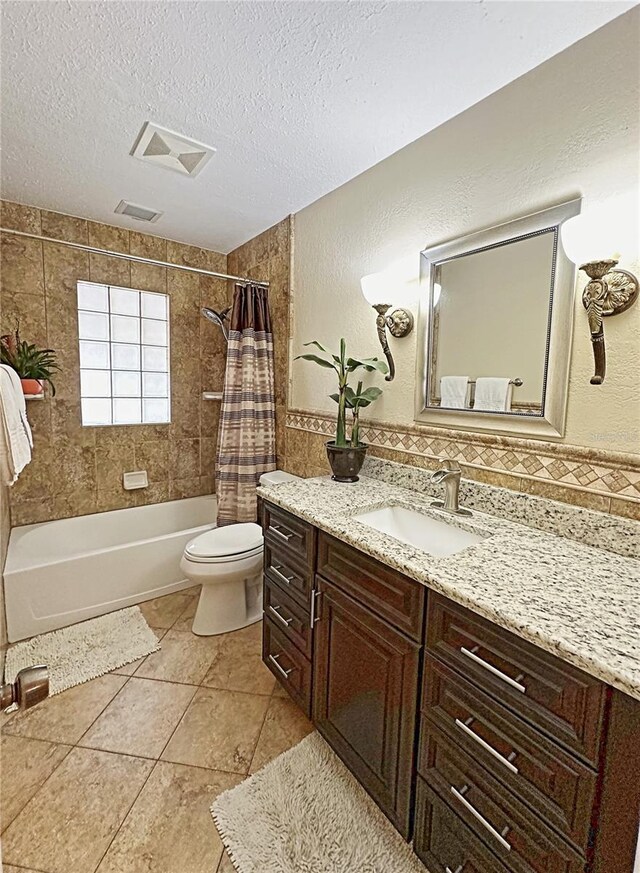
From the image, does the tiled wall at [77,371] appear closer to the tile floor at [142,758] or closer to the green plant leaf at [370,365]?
the tile floor at [142,758]

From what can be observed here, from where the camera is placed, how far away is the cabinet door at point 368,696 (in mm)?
1095

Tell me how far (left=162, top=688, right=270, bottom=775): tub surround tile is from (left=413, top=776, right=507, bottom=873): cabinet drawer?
672 mm

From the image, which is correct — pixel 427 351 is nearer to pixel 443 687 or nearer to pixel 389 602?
pixel 389 602

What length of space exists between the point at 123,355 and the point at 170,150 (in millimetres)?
1507

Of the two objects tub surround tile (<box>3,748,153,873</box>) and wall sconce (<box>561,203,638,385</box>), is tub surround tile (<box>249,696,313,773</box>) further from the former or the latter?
wall sconce (<box>561,203,638,385</box>)

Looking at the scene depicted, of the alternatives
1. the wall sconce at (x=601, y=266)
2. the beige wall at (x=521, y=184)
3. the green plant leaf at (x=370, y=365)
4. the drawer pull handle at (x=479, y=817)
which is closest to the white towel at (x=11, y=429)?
the green plant leaf at (x=370, y=365)

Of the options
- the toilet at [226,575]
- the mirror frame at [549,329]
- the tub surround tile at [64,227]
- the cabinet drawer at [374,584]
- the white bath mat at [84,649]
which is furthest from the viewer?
the tub surround tile at [64,227]

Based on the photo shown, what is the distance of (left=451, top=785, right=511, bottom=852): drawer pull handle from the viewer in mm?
864

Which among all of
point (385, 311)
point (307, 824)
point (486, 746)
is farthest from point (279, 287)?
point (307, 824)

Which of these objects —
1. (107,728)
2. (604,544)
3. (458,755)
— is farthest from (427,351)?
(107,728)

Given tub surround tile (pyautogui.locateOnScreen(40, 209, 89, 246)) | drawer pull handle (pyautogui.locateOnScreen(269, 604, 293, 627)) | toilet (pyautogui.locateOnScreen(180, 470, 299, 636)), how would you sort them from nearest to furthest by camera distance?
drawer pull handle (pyautogui.locateOnScreen(269, 604, 293, 627)) → toilet (pyautogui.locateOnScreen(180, 470, 299, 636)) → tub surround tile (pyautogui.locateOnScreen(40, 209, 89, 246))

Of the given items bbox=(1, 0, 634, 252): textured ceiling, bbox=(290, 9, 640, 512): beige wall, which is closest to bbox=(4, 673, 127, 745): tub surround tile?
bbox=(290, 9, 640, 512): beige wall

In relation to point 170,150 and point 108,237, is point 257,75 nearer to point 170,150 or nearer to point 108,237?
point 170,150

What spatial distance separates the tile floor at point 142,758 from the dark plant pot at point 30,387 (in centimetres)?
154
